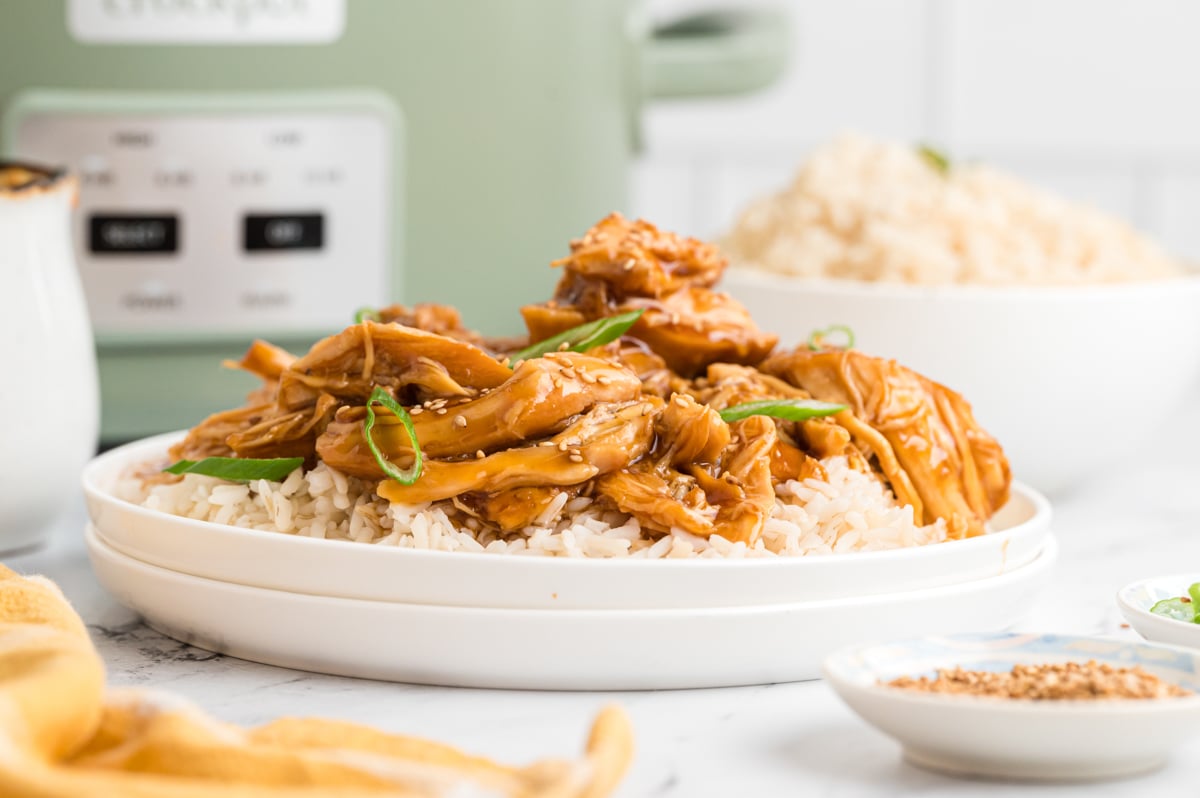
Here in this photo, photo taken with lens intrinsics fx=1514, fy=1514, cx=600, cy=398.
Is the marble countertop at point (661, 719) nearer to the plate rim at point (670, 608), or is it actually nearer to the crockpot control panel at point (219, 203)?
the plate rim at point (670, 608)

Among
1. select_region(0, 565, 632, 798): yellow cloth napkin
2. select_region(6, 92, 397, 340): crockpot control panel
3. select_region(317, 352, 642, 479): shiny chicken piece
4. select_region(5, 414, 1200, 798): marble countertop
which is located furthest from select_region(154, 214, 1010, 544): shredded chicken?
select_region(6, 92, 397, 340): crockpot control panel

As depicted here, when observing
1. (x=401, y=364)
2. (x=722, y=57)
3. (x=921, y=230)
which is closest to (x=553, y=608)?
(x=401, y=364)

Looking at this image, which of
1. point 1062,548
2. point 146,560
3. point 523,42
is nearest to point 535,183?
point 523,42

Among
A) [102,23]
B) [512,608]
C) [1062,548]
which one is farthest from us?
[102,23]

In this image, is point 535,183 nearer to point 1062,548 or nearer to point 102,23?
point 102,23

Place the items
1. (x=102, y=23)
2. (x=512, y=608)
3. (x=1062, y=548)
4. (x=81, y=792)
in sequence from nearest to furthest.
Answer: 1. (x=81, y=792)
2. (x=512, y=608)
3. (x=1062, y=548)
4. (x=102, y=23)

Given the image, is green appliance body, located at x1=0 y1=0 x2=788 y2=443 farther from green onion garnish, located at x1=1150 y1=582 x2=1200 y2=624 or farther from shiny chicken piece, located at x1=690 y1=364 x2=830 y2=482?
green onion garnish, located at x1=1150 y1=582 x2=1200 y2=624

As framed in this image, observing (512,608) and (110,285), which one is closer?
(512,608)
